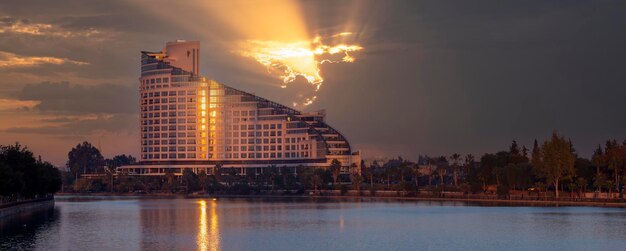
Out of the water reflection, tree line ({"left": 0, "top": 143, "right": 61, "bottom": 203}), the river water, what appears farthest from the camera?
tree line ({"left": 0, "top": 143, "right": 61, "bottom": 203})

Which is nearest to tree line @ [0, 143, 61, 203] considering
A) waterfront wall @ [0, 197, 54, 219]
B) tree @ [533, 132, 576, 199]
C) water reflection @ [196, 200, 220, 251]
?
waterfront wall @ [0, 197, 54, 219]

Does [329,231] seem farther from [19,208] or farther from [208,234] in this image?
[19,208]

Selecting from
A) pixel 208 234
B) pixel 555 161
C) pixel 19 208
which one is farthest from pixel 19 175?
pixel 555 161

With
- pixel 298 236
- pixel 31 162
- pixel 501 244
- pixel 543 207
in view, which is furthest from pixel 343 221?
pixel 31 162

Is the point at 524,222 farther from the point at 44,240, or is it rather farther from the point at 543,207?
the point at 44,240

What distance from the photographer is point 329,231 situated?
126125 mm

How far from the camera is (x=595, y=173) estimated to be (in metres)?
200

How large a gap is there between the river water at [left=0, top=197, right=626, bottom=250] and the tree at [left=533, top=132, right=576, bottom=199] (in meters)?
20.1

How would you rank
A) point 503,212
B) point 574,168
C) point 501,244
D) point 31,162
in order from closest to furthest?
point 501,244 < point 503,212 < point 31,162 < point 574,168

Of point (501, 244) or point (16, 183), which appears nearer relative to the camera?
point (501, 244)

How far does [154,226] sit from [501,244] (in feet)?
191

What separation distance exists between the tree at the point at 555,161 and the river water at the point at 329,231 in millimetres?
20093

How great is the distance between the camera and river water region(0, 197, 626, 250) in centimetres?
10462

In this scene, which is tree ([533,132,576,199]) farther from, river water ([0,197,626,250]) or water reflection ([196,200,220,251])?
water reflection ([196,200,220,251])
